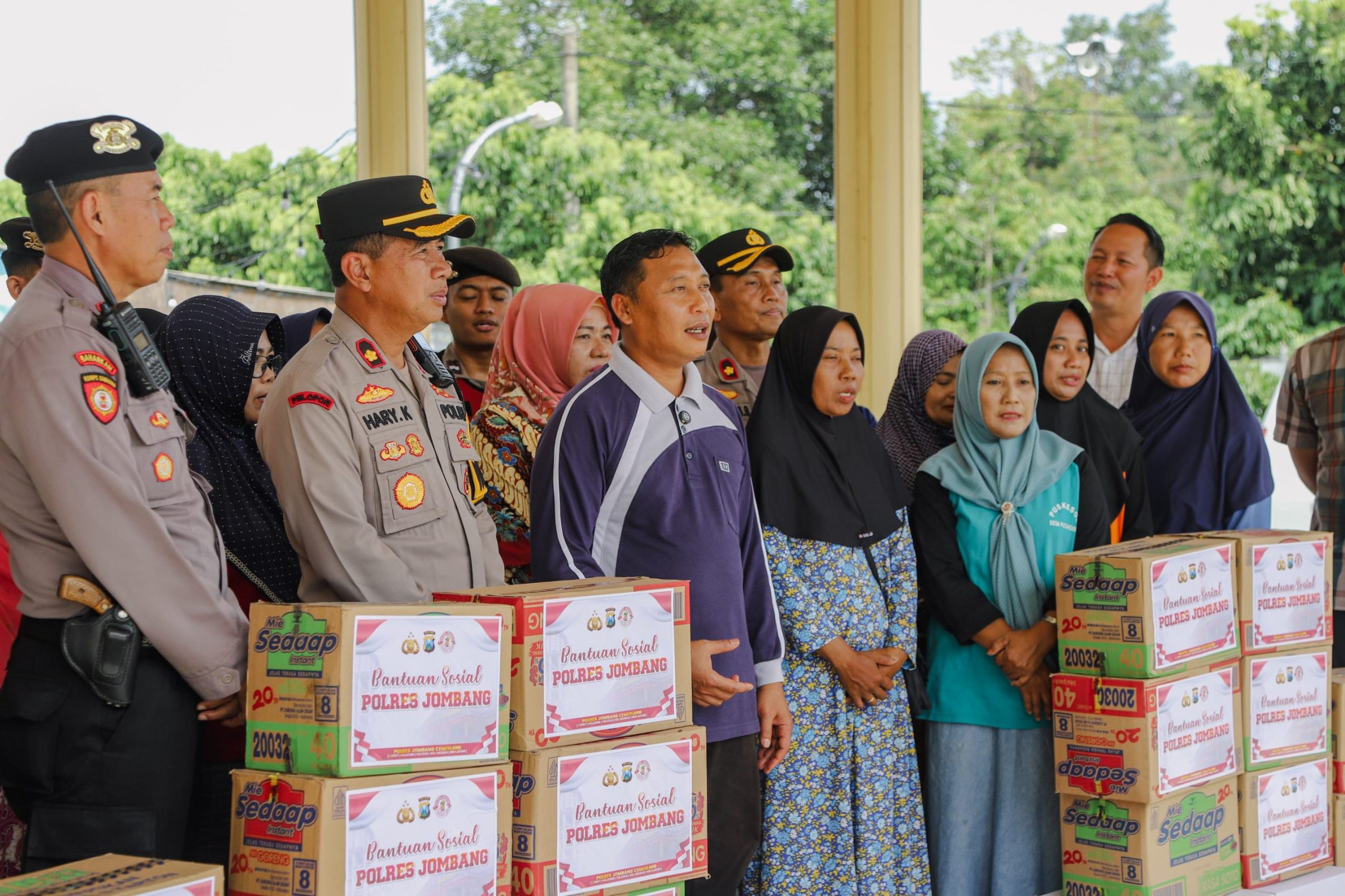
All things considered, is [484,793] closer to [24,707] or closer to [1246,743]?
[24,707]

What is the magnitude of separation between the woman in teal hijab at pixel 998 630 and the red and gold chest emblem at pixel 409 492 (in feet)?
4.33

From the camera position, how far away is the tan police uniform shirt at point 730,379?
11.7 ft

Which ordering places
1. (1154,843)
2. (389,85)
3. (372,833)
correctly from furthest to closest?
(389,85) < (1154,843) < (372,833)

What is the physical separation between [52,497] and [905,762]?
6.14ft

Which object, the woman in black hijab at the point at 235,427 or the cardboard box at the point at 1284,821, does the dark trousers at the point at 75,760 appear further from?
the cardboard box at the point at 1284,821

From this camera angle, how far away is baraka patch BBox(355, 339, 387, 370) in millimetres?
2262

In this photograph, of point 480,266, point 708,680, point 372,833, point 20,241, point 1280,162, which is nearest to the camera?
point 372,833

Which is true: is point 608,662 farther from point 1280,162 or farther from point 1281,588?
point 1280,162

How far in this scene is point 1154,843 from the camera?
105 inches

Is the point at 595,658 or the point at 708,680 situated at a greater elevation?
the point at 595,658

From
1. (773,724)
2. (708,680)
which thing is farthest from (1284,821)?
(708,680)

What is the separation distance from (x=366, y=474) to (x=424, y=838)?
0.65 metres

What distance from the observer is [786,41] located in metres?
5.59

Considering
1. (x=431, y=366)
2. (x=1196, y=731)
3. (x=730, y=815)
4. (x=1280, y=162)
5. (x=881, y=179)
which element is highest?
(x=1280, y=162)
